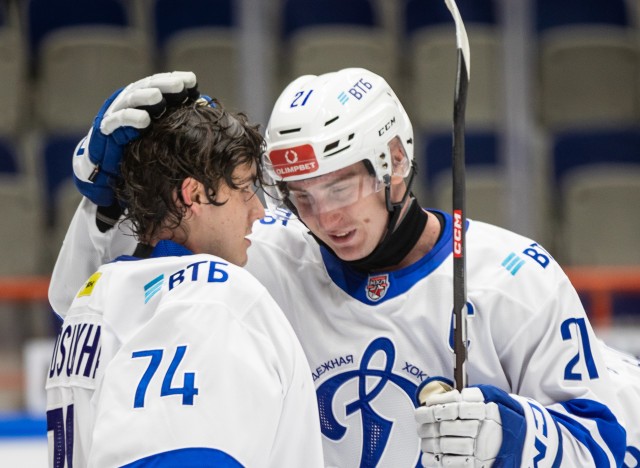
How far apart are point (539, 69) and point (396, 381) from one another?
12.6 feet

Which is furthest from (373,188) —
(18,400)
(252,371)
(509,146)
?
(509,146)

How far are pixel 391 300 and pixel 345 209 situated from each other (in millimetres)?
217

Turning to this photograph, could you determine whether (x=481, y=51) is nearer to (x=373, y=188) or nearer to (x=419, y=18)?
(x=419, y=18)

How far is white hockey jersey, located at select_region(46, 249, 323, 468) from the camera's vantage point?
1499 millimetres

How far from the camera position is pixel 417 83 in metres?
5.57

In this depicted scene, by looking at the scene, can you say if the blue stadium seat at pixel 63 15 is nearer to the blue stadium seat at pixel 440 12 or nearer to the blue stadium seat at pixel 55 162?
the blue stadium seat at pixel 55 162

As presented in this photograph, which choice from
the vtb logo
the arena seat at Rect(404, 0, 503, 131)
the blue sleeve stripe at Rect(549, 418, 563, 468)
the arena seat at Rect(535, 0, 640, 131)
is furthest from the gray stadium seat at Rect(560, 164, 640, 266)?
the blue sleeve stripe at Rect(549, 418, 563, 468)

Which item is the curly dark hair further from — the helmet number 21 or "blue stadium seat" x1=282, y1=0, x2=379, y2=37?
"blue stadium seat" x1=282, y1=0, x2=379, y2=37

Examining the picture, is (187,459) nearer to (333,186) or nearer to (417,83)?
(333,186)

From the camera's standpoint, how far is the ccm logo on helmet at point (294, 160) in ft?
6.43

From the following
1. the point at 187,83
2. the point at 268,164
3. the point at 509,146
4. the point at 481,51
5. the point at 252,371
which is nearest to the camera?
the point at 252,371

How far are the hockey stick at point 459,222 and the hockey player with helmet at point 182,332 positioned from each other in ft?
1.04

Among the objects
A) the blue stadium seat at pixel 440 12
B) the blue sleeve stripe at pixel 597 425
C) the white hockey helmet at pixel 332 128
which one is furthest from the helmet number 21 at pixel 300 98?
the blue stadium seat at pixel 440 12

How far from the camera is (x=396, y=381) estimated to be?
83.0 inches
